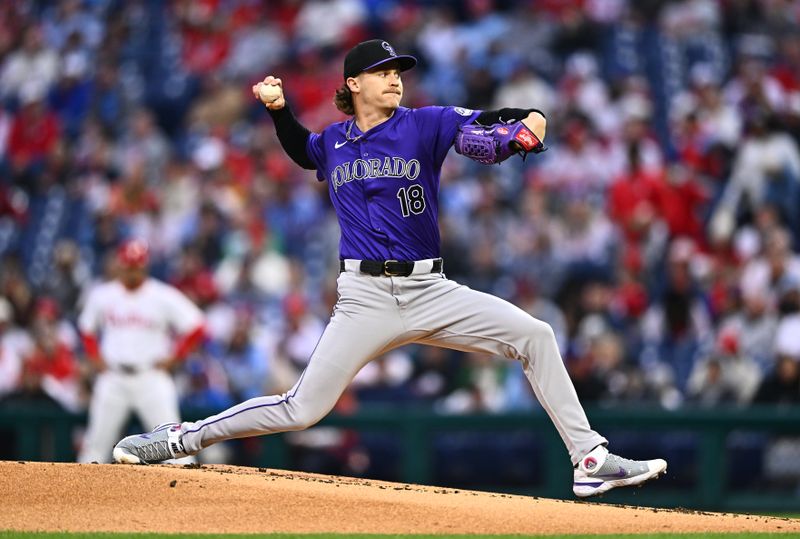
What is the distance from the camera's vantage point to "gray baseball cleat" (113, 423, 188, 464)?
247 inches

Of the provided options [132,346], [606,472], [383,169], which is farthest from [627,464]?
[132,346]

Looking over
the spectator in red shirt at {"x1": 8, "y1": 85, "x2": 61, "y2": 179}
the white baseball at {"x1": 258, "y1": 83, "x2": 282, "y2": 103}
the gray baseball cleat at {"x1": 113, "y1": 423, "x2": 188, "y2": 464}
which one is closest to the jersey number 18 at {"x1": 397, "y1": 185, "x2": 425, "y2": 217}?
the white baseball at {"x1": 258, "y1": 83, "x2": 282, "y2": 103}

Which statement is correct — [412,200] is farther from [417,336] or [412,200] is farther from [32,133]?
[32,133]

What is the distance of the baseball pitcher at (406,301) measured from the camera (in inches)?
230

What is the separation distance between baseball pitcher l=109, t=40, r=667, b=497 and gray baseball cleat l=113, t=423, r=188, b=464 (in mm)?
421

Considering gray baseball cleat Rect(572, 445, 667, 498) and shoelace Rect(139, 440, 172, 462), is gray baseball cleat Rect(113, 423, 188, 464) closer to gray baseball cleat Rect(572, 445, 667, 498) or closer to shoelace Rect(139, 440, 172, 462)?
shoelace Rect(139, 440, 172, 462)

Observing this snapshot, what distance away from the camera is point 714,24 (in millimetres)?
14133

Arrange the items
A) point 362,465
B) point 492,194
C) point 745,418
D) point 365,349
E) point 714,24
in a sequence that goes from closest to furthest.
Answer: point 365,349, point 745,418, point 362,465, point 492,194, point 714,24

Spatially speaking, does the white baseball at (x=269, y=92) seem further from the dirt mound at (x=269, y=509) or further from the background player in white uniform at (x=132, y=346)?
the background player in white uniform at (x=132, y=346)

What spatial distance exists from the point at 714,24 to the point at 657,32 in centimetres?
58

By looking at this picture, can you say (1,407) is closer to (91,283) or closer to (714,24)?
(91,283)

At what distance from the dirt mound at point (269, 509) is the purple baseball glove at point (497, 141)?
60.5 inches

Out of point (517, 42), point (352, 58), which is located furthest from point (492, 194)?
point (352, 58)

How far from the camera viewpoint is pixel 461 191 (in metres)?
12.9
